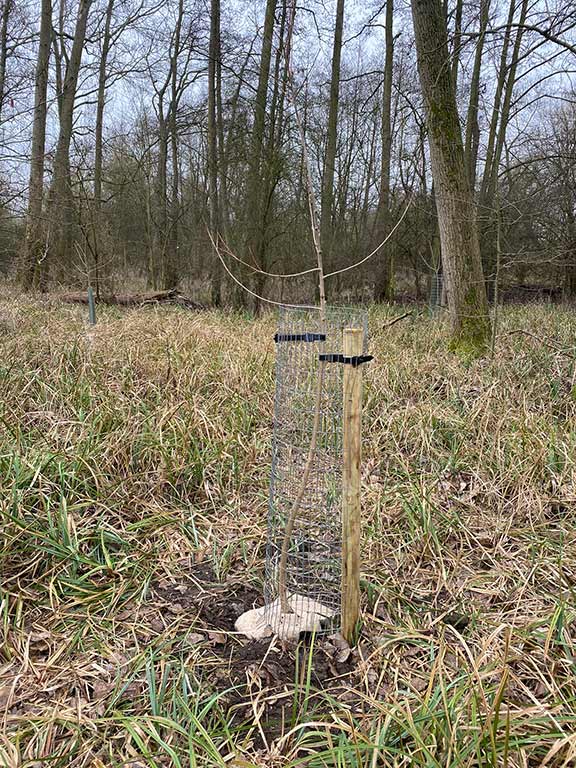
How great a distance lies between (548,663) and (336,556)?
A: 36.8 inches

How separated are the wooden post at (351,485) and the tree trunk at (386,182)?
31.9ft

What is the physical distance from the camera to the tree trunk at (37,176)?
8.88m

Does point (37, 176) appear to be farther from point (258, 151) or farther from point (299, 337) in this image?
point (299, 337)

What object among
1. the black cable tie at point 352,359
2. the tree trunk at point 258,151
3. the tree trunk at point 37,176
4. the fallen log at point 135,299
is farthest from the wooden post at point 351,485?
the tree trunk at point 37,176

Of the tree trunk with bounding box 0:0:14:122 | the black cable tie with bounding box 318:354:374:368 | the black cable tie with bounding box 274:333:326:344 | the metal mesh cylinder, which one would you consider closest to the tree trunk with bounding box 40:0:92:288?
the tree trunk with bounding box 0:0:14:122

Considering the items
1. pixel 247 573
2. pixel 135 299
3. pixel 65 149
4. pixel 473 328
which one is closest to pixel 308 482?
pixel 247 573

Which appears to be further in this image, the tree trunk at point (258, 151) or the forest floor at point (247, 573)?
the tree trunk at point (258, 151)

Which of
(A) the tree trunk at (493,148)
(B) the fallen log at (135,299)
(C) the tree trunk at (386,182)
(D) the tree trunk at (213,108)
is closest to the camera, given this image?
(A) the tree trunk at (493,148)

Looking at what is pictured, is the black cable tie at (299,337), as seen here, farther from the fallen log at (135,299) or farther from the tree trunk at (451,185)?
the fallen log at (135,299)

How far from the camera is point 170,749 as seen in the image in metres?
1.41

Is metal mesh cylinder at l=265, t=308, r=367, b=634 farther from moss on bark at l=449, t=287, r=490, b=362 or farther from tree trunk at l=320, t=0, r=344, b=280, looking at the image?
tree trunk at l=320, t=0, r=344, b=280

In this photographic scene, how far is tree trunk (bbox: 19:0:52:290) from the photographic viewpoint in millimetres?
8875

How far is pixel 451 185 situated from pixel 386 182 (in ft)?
20.0

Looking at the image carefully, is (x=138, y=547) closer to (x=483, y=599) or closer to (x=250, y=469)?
(x=250, y=469)
